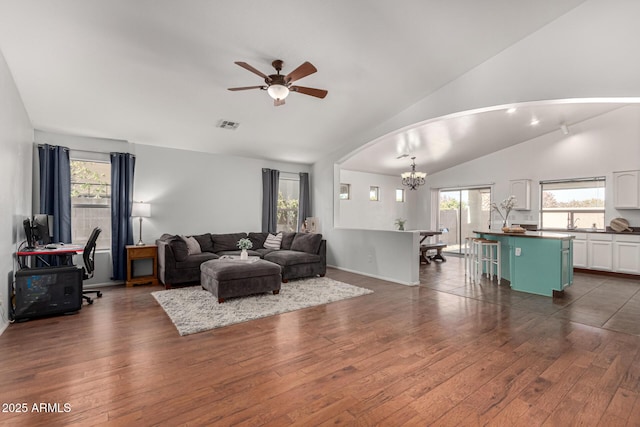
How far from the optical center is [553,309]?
3.94m

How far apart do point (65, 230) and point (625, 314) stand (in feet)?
26.8

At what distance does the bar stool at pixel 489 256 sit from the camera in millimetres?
5431

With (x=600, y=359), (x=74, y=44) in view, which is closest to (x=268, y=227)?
(x=74, y=44)

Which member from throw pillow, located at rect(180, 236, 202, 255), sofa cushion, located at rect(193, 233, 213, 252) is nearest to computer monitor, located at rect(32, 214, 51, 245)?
throw pillow, located at rect(180, 236, 202, 255)

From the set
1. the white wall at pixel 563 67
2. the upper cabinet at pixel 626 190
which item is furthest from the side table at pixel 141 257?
the upper cabinet at pixel 626 190

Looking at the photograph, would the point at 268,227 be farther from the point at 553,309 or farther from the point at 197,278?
the point at 553,309

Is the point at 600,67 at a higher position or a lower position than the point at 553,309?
higher

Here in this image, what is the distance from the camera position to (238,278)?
13.9 ft

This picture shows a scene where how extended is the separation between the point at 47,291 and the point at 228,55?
11.7 ft

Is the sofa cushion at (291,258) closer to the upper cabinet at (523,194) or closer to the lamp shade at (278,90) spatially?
the lamp shade at (278,90)

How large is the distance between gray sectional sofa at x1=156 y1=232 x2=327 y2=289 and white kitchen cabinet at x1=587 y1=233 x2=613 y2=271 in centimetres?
571

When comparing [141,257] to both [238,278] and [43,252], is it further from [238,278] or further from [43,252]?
[238,278]

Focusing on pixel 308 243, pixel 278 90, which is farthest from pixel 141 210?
pixel 278 90

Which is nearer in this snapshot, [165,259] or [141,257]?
[165,259]
